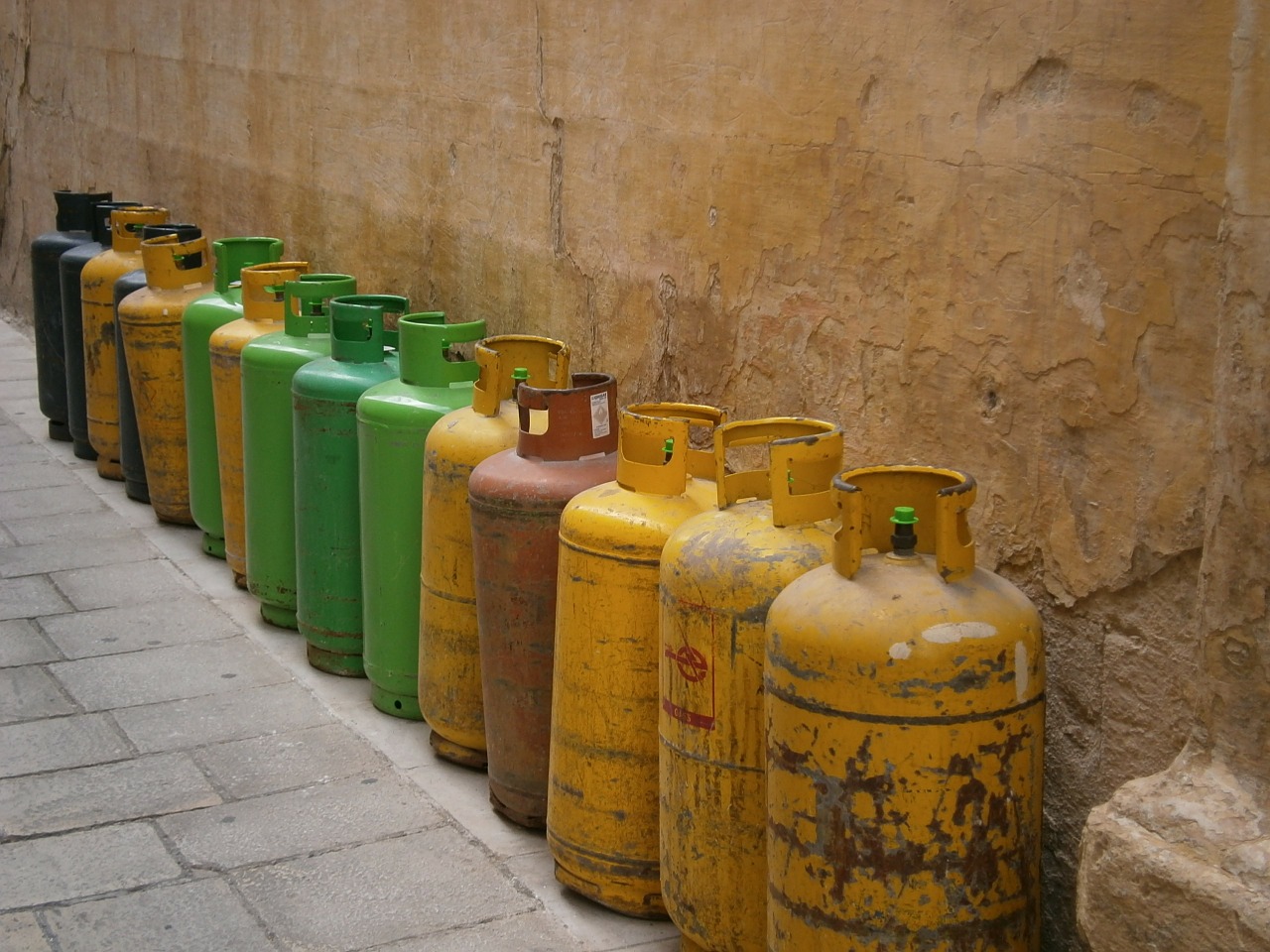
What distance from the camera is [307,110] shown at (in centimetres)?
642

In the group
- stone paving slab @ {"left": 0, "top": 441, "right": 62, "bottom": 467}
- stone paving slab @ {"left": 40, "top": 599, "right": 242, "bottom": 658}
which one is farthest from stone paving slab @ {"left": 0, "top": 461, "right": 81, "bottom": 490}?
stone paving slab @ {"left": 40, "top": 599, "right": 242, "bottom": 658}

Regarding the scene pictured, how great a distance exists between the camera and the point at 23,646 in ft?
17.1

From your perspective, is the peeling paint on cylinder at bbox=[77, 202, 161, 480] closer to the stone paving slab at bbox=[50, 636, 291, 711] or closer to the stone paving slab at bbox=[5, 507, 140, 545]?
the stone paving slab at bbox=[5, 507, 140, 545]

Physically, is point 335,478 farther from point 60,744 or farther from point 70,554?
point 70,554

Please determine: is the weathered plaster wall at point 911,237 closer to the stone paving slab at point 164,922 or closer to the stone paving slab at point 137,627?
the stone paving slab at point 137,627

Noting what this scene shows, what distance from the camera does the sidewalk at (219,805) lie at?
11.6 ft

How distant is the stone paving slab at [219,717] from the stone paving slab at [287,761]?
0.22 ft

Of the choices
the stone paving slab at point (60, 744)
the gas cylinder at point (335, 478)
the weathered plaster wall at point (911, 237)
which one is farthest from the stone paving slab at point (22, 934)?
the weathered plaster wall at point (911, 237)

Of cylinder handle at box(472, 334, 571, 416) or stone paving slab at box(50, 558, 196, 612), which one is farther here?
stone paving slab at box(50, 558, 196, 612)

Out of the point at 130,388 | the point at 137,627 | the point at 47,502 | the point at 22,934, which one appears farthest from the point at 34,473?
the point at 22,934

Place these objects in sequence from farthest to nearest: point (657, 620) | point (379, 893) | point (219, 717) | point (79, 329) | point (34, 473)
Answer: point (34, 473), point (79, 329), point (219, 717), point (379, 893), point (657, 620)

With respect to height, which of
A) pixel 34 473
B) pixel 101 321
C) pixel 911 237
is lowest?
Answer: pixel 34 473

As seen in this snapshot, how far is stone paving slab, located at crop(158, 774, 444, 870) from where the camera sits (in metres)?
3.89

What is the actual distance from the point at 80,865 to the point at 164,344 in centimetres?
273
